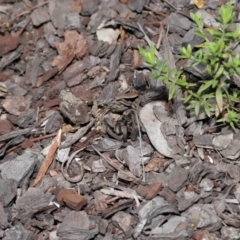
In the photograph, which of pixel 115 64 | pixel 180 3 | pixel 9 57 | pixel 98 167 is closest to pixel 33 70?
pixel 9 57

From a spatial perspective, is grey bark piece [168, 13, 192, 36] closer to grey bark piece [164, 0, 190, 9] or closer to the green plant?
grey bark piece [164, 0, 190, 9]

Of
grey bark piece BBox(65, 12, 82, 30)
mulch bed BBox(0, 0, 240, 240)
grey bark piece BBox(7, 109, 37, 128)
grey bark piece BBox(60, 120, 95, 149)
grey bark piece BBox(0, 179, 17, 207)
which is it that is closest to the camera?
mulch bed BBox(0, 0, 240, 240)

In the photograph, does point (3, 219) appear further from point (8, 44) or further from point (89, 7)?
point (89, 7)

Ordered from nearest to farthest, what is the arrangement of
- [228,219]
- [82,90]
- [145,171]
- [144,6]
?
[228,219] < [145,171] < [82,90] < [144,6]

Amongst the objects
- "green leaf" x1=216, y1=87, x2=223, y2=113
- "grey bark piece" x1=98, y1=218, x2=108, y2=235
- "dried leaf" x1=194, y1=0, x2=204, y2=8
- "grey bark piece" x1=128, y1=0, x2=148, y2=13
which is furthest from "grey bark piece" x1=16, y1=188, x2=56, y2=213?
"dried leaf" x1=194, y1=0, x2=204, y2=8

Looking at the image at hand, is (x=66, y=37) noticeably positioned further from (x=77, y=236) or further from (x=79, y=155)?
(x=77, y=236)

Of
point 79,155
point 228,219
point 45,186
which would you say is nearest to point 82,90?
point 79,155
